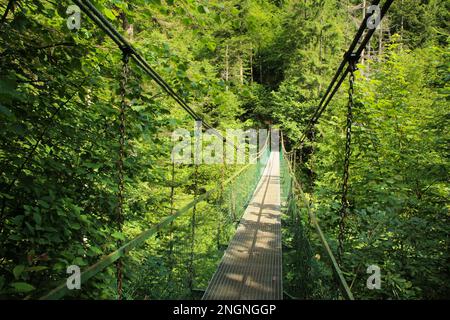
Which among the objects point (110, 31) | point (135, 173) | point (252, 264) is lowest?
point (252, 264)

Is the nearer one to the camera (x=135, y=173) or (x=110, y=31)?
(x=110, y=31)

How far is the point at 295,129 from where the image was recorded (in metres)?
17.7

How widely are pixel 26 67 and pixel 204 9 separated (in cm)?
97

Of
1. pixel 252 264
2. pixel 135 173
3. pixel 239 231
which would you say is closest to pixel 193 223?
pixel 135 173

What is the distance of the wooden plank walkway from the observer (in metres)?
2.38

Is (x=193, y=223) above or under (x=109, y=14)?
under

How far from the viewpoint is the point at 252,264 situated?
9.79ft

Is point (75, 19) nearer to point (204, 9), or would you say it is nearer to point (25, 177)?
point (204, 9)

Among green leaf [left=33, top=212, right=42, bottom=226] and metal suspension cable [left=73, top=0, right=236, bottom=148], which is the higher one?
metal suspension cable [left=73, top=0, right=236, bottom=148]

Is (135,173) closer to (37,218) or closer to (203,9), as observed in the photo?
(37,218)

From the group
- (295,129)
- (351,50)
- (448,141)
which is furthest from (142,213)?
(295,129)

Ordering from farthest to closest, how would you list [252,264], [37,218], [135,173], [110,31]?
[252,264]
[135,173]
[110,31]
[37,218]

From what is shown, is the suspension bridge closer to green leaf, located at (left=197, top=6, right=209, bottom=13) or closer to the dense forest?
the dense forest

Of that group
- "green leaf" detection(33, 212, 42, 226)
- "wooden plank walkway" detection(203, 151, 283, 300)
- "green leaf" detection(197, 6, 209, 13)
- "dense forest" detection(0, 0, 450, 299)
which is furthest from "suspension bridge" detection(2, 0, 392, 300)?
"green leaf" detection(197, 6, 209, 13)
